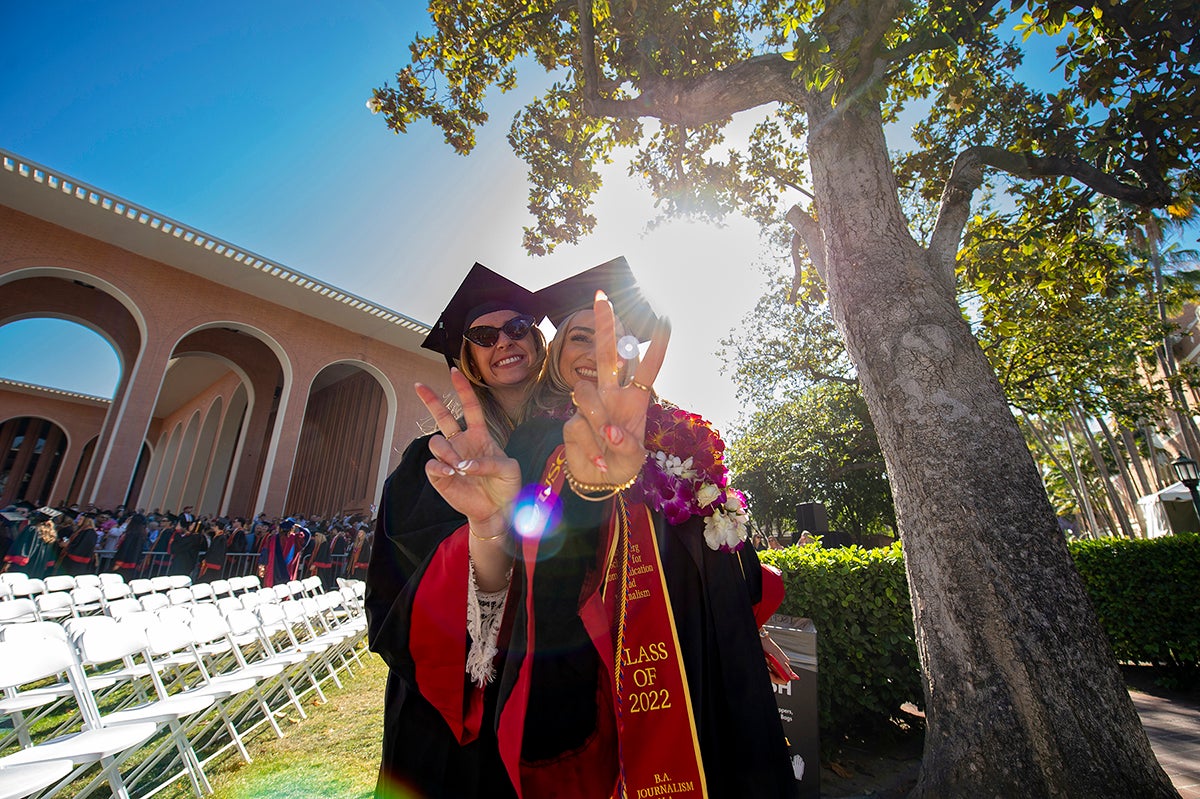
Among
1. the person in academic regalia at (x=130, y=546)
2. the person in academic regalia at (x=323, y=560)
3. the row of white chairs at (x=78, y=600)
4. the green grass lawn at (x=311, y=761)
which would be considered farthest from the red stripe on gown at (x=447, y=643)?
the person in academic regalia at (x=130, y=546)

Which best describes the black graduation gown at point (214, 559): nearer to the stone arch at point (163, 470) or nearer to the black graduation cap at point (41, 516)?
the black graduation cap at point (41, 516)

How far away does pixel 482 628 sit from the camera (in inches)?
49.1

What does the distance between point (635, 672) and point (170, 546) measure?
54.0ft

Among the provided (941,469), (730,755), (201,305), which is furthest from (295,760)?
(201,305)

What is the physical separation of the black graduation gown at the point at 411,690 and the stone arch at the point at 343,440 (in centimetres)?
1932

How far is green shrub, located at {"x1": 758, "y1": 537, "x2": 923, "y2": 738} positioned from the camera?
13.7 ft

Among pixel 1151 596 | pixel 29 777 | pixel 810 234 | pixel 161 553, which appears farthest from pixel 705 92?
pixel 161 553

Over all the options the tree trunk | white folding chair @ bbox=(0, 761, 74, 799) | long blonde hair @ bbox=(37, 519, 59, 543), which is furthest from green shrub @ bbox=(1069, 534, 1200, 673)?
long blonde hair @ bbox=(37, 519, 59, 543)

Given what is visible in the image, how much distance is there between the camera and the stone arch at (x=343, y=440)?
66.1ft

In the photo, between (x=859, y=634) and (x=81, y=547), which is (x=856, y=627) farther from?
(x=81, y=547)

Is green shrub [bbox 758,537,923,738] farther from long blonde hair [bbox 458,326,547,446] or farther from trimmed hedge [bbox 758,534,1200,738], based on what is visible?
long blonde hair [bbox 458,326,547,446]

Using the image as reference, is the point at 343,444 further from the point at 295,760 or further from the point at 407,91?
the point at 295,760

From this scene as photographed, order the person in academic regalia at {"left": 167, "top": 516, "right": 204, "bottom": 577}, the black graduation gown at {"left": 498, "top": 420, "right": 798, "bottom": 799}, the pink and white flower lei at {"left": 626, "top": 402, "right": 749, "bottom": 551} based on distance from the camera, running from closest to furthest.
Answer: the black graduation gown at {"left": 498, "top": 420, "right": 798, "bottom": 799}
the pink and white flower lei at {"left": 626, "top": 402, "right": 749, "bottom": 551}
the person in academic regalia at {"left": 167, "top": 516, "right": 204, "bottom": 577}

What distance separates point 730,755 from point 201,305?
65.6 feet
